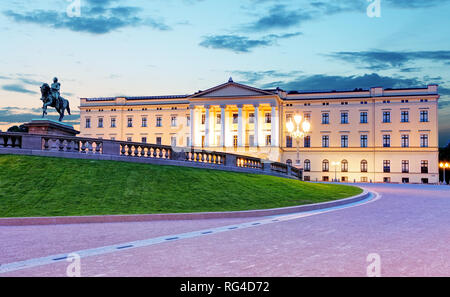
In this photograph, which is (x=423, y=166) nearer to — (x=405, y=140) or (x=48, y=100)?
(x=405, y=140)

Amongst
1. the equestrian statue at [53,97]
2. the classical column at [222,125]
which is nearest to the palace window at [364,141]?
the classical column at [222,125]

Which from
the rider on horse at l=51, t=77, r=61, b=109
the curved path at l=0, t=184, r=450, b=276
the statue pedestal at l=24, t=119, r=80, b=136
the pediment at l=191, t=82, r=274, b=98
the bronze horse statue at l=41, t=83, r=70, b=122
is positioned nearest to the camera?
the curved path at l=0, t=184, r=450, b=276

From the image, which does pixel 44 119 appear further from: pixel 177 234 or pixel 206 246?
pixel 206 246

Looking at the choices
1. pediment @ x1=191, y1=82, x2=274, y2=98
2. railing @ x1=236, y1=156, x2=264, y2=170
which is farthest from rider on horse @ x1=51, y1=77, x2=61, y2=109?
pediment @ x1=191, y1=82, x2=274, y2=98

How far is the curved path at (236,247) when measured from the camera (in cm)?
670

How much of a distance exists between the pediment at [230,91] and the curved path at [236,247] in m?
69.8

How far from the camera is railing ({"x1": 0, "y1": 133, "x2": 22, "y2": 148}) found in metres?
21.6

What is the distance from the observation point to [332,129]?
85688 millimetres

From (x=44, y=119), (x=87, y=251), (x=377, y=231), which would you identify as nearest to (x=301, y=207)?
(x=377, y=231)

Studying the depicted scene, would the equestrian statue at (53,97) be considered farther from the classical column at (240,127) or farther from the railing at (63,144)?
the classical column at (240,127)

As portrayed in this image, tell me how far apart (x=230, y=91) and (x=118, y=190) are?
67.5 m

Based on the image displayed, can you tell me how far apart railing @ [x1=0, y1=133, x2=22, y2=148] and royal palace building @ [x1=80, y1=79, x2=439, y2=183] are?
61.5 m

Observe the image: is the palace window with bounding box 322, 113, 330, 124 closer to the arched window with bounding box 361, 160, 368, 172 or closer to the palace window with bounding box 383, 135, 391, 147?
the arched window with bounding box 361, 160, 368, 172
